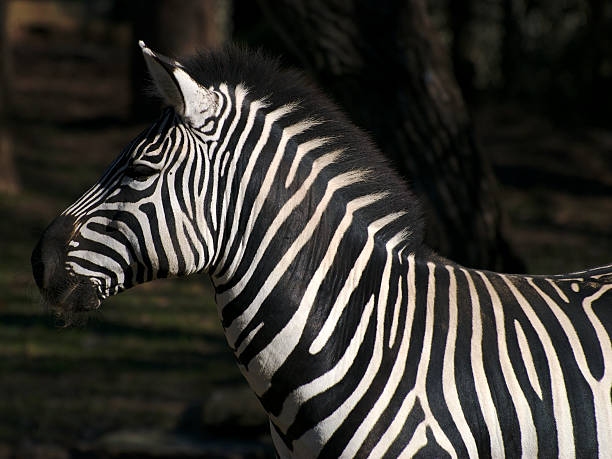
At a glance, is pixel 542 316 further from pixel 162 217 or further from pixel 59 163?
pixel 59 163

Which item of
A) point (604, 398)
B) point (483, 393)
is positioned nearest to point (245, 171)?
point (483, 393)

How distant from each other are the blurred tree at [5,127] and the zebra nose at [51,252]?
10370 mm

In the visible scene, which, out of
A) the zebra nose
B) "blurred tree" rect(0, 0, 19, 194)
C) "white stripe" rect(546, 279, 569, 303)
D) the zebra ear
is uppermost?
the zebra ear

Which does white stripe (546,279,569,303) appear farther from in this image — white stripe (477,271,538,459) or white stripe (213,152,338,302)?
white stripe (213,152,338,302)

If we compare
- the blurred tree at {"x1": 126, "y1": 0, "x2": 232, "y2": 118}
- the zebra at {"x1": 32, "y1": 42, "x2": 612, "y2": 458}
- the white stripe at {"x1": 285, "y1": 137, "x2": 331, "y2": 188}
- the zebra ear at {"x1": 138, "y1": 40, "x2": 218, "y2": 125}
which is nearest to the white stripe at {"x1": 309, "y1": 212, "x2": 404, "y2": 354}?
the zebra at {"x1": 32, "y1": 42, "x2": 612, "y2": 458}

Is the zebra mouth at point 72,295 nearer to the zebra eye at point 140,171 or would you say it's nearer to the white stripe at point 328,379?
the zebra eye at point 140,171

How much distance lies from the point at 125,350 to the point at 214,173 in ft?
18.0

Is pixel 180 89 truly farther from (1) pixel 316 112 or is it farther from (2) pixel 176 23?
(2) pixel 176 23

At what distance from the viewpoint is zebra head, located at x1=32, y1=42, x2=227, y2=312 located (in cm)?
272

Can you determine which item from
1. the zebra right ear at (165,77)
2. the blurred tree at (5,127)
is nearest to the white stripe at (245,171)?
the zebra right ear at (165,77)

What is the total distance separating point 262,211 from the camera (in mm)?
2770

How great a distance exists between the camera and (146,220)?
2.72 m

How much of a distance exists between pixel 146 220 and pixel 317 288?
1.97ft

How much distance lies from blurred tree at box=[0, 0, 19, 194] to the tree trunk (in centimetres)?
839
